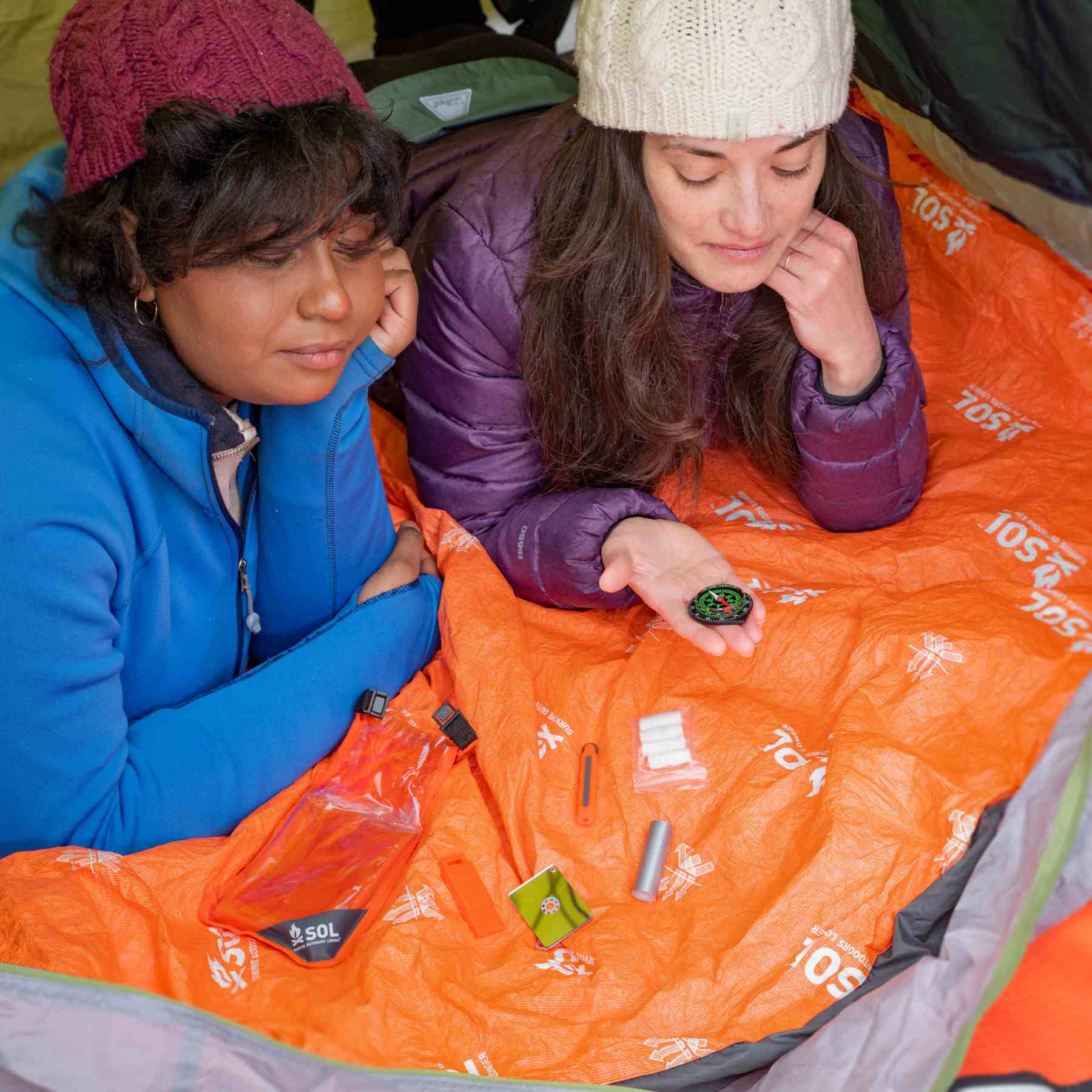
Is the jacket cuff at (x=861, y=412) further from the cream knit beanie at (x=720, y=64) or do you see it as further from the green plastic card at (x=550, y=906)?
the green plastic card at (x=550, y=906)

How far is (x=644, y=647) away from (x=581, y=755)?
0.51 ft

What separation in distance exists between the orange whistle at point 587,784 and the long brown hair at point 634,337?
0.37m

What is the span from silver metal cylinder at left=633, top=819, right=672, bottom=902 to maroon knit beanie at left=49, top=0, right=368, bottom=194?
773 millimetres

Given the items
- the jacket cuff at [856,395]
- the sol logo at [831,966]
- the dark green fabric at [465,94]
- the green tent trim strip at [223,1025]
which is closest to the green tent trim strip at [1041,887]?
the sol logo at [831,966]

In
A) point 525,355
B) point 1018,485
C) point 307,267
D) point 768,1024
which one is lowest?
point 768,1024

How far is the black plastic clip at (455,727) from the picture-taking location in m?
1.30

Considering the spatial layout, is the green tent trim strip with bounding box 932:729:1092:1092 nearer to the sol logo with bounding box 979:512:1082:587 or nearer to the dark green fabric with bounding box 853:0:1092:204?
the sol logo with bounding box 979:512:1082:587

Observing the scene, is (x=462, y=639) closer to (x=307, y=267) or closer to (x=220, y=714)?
(x=220, y=714)

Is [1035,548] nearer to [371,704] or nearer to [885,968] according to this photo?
[885,968]

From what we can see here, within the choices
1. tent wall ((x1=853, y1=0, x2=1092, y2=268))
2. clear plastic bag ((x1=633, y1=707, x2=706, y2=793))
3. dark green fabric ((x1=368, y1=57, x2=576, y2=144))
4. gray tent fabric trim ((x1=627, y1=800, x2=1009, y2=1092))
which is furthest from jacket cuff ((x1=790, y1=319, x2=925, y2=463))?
dark green fabric ((x1=368, y1=57, x2=576, y2=144))

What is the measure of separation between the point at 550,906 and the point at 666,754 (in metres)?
0.20

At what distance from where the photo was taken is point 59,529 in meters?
1.03

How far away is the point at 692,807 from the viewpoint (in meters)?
1.23

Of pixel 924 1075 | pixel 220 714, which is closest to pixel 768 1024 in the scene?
pixel 924 1075
